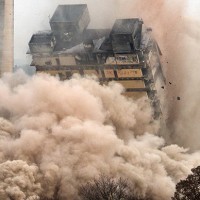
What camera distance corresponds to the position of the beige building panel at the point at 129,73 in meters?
43.7

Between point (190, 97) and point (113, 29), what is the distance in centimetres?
964

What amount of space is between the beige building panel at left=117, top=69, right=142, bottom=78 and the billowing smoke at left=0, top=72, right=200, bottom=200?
108 cm

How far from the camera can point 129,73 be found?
1730 inches

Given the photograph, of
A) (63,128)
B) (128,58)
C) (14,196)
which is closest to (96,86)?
(128,58)

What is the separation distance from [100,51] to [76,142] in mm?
9296

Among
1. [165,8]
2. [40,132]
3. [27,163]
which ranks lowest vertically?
[27,163]

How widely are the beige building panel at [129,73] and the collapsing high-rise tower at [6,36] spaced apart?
11953 millimetres

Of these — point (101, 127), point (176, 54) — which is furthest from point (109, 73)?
point (176, 54)

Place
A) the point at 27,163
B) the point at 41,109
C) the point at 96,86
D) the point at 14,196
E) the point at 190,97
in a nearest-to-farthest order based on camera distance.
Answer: the point at 14,196, the point at 27,163, the point at 41,109, the point at 96,86, the point at 190,97

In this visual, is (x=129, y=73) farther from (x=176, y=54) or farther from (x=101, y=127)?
(x=176, y=54)

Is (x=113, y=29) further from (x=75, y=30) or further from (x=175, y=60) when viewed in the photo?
(x=175, y=60)

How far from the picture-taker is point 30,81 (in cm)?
4431

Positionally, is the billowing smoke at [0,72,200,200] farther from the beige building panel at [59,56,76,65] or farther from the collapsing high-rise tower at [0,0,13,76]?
the collapsing high-rise tower at [0,0,13,76]

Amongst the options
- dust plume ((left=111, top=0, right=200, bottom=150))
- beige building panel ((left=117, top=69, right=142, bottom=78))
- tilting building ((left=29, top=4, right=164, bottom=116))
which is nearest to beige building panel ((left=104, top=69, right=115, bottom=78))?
tilting building ((left=29, top=4, right=164, bottom=116))
